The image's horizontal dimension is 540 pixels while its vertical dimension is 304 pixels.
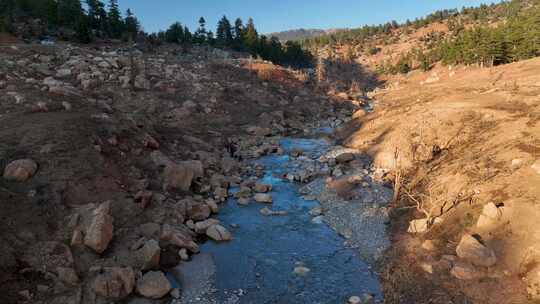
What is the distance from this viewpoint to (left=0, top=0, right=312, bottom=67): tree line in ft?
214

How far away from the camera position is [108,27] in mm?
75375

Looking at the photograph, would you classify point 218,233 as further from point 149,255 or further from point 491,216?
point 491,216

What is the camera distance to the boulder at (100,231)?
1753 centimetres

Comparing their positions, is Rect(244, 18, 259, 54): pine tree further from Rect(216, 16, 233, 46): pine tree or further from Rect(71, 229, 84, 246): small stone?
Rect(71, 229, 84, 246): small stone

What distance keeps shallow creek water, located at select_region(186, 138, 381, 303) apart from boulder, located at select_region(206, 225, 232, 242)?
16.8 inches

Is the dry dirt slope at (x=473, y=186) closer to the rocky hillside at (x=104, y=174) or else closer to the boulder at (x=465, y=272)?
the boulder at (x=465, y=272)

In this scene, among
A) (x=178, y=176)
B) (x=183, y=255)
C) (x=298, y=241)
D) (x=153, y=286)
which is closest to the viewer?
(x=153, y=286)

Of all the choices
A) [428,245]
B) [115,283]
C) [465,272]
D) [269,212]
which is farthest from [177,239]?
[465,272]

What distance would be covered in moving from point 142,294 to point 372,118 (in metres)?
33.7

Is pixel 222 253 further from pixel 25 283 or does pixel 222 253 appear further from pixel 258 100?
pixel 258 100

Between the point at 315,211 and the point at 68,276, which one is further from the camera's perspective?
the point at 315,211

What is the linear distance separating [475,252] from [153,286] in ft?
45.9

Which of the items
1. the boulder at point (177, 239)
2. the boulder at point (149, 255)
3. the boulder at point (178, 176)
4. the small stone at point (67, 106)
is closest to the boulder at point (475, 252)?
the boulder at point (177, 239)

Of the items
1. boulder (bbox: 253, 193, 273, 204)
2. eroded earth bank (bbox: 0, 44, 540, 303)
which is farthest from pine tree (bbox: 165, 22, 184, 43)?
boulder (bbox: 253, 193, 273, 204)
